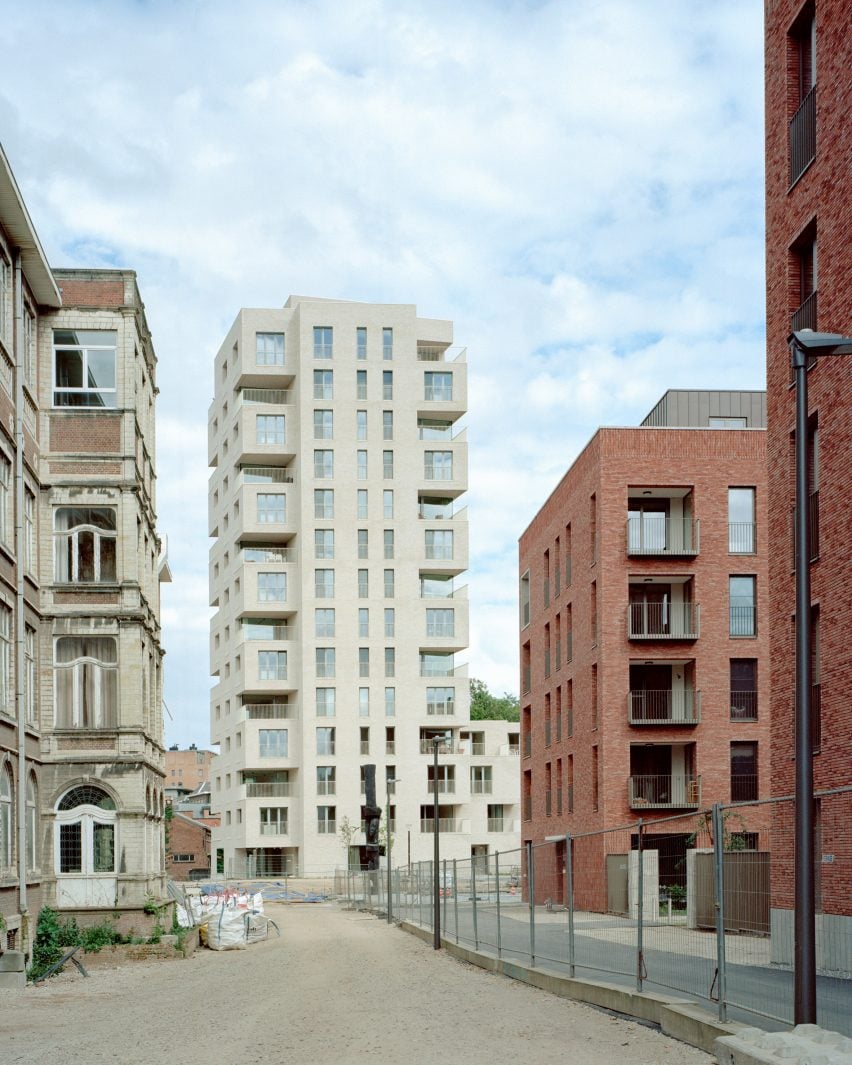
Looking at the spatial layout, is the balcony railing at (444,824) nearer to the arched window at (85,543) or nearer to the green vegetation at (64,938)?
the green vegetation at (64,938)

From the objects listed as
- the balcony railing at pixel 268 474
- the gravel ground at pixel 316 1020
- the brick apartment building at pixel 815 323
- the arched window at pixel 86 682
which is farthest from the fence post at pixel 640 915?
the balcony railing at pixel 268 474

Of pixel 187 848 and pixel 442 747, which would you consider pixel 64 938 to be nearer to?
pixel 442 747

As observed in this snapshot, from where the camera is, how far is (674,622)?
49875 mm

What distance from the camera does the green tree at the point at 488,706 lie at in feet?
439

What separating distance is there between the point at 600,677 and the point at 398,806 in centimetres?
4598

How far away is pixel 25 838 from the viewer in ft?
95.7

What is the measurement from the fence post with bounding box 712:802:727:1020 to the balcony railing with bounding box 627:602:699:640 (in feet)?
119

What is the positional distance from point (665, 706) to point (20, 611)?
26.6 meters

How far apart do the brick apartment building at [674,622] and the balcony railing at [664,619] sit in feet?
0.15

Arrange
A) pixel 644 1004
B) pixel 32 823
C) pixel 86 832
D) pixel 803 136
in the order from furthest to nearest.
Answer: pixel 86 832 < pixel 32 823 < pixel 803 136 < pixel 644 1004

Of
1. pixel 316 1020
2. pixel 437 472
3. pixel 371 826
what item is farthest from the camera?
pixel 437 472

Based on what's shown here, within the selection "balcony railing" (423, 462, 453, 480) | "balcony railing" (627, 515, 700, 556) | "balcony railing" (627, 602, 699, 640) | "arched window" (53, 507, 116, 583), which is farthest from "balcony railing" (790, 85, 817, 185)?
"balcony railing" (423, 462, 453, 480)

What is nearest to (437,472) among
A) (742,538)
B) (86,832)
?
(742,538)

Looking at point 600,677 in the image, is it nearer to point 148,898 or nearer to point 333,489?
point 148,898
